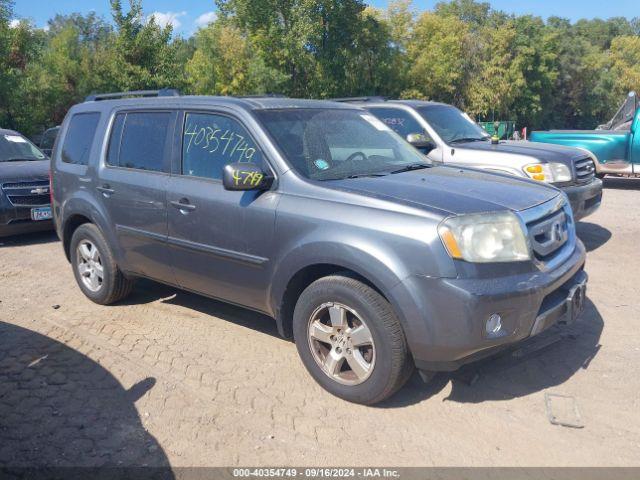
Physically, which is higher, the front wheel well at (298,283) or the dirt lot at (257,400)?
the front wheel well at (298,283)

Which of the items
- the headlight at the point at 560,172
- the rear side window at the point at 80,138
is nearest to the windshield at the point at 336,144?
the rear side window at the point at 80,138

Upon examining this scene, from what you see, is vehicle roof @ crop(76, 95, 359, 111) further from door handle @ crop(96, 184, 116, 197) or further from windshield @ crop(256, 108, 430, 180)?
door handle @ crop(96, 184, 116, 197)

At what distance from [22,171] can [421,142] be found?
19.0 feet

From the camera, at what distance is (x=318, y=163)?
14.0 feet

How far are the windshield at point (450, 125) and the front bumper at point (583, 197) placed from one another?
156 centimetres

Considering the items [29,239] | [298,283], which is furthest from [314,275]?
[29,239]

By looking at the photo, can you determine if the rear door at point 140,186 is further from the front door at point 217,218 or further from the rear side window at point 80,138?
the rear side window at point 80,138

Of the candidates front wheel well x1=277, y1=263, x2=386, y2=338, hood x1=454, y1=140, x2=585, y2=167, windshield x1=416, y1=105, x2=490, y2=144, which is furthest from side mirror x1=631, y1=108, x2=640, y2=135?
front wheel well x1=277, y1=263, x2=386, y2=338

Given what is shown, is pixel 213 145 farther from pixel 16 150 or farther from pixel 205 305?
pixel 16 150

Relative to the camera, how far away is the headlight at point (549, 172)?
729cm

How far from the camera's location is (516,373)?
421cm

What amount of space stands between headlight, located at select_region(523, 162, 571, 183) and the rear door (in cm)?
439

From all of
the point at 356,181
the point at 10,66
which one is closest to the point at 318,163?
the point at 356,181

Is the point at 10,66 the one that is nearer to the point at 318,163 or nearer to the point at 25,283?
the point at 25,283
